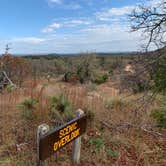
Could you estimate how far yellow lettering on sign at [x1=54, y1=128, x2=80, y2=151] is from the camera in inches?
100

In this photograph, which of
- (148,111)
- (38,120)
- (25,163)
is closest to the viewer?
(25,163)

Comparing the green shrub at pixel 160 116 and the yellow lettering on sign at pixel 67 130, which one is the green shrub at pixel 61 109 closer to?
the yellow lettering on sign at pixel 67 130

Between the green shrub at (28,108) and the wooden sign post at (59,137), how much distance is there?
1366 millimetres

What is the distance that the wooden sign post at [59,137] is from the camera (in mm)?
2377

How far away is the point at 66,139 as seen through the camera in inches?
108

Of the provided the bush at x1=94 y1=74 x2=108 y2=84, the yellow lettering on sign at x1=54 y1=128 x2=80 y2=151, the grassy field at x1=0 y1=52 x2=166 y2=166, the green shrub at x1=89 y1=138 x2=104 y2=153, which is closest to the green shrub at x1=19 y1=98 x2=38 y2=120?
the grassy field at x1=0 y1=52 x2=166 y2=166

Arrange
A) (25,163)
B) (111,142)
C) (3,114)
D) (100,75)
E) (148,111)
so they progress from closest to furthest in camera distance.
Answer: (25,163) → (111,142) → (3,114) → (148,111) → (100,75)

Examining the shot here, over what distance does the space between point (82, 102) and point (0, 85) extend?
15.2 ft

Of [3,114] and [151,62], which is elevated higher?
[151,62]

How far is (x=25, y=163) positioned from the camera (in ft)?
10.7

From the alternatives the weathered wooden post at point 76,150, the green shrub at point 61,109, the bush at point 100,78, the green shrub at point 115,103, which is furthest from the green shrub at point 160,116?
the bush at point 100,78

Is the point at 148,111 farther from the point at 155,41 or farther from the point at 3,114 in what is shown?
the point at 3,114

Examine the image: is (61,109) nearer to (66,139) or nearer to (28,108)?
(28,108)

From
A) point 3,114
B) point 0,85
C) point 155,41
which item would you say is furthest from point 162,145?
point 0,85
